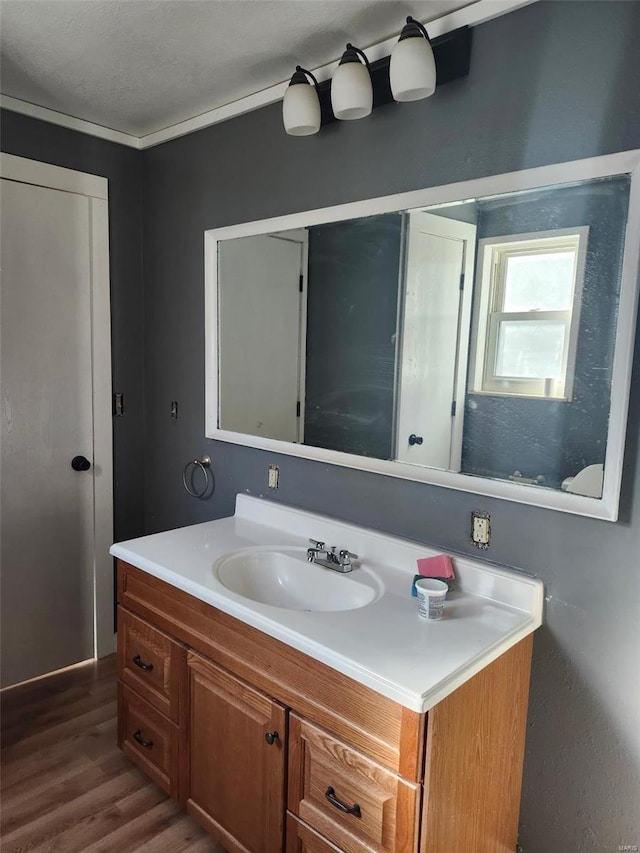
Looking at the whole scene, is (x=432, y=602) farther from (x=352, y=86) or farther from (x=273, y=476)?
(x=352, y=86)

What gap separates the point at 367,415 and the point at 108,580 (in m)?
1.55

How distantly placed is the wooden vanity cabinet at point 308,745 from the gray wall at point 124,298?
890 millimetres

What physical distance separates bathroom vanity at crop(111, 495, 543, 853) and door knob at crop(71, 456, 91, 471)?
762mm

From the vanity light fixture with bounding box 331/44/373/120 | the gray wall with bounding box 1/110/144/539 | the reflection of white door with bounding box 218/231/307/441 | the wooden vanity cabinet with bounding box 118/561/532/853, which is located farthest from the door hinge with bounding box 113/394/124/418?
the vanity light fixture with bounding box 331/44/373/120

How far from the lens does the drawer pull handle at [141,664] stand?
1.83 meters

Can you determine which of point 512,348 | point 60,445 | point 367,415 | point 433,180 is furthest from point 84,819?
point 433,180

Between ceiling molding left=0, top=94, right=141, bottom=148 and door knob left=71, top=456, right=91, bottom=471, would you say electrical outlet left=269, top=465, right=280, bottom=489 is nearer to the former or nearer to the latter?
door knob left=71, top=456, right=91, bottom=471

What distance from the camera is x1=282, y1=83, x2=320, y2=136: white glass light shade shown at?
1729mm

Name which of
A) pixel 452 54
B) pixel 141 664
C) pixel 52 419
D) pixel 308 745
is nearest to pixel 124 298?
pixel 52 419

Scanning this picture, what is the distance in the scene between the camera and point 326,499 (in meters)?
1.96

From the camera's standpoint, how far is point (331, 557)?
175 cm

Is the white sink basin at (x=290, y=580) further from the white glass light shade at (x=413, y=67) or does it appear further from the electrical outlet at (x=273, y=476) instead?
the white glass light shade at (x=413, y=67)

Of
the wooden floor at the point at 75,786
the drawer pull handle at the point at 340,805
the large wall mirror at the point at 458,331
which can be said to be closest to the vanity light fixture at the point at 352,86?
the large wall mirror at the point at 458,331

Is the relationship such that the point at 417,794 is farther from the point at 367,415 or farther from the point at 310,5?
the point at 310,5
